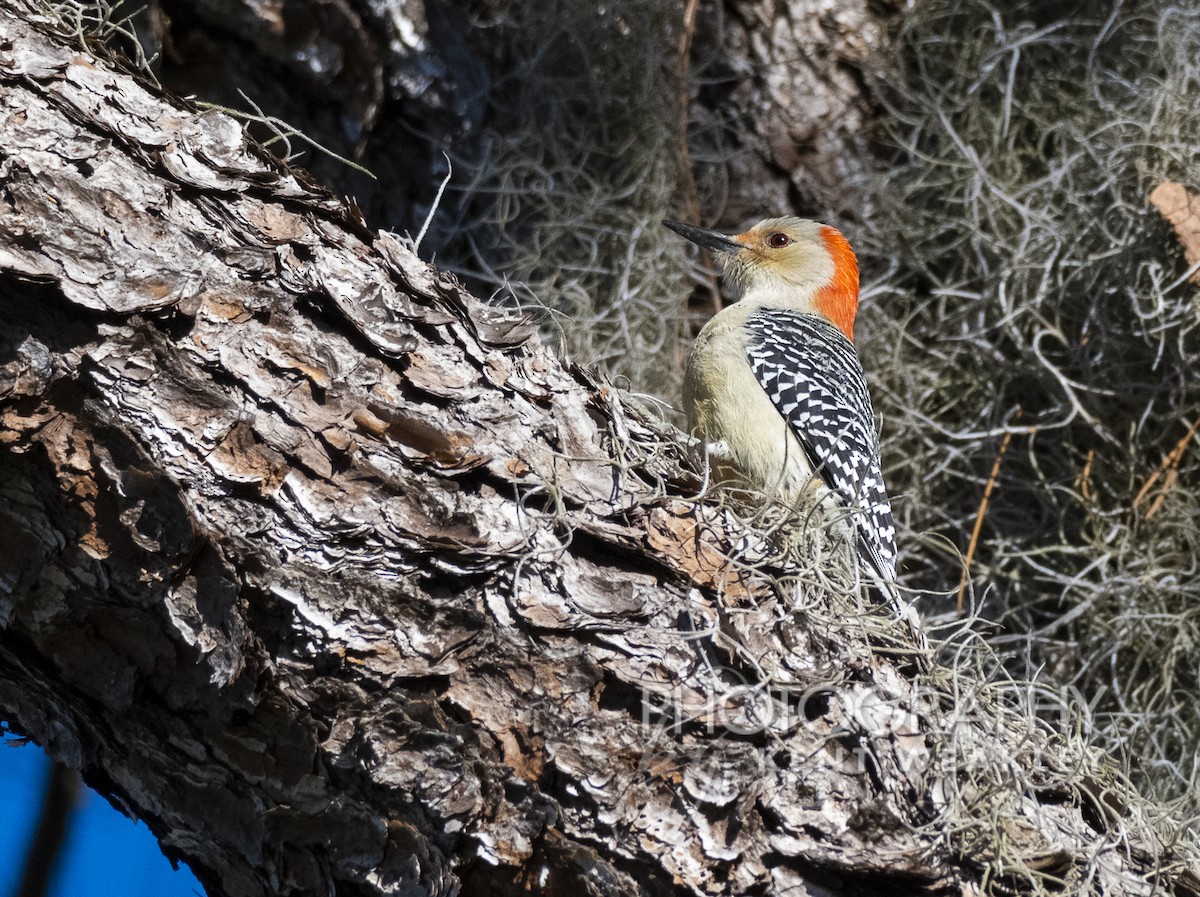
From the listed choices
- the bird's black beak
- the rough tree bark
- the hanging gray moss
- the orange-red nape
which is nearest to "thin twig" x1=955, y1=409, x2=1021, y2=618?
the hanging gray moss

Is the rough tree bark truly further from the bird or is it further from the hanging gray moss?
the hanging gray moss

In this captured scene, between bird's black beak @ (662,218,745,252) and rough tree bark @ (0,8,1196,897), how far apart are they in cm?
191

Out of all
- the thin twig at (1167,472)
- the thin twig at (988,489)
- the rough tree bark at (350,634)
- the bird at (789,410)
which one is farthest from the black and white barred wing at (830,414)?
the rough tree bark at (350,634)

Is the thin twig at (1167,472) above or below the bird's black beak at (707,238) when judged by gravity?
below

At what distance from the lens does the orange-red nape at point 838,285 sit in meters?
3.96

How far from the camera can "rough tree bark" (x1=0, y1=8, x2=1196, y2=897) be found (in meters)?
1.90

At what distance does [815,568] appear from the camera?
2135mm

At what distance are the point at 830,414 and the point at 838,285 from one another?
0.91 m

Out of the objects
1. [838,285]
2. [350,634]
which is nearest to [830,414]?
[838,285]

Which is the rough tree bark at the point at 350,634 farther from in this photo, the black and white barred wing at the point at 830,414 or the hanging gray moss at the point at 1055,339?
the hanging gray moss at the point at 1055,339

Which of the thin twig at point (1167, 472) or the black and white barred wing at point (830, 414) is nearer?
the black and white barred wing at point (830, 414)

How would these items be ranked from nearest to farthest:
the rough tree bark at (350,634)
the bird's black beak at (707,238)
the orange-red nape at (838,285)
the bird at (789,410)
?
1. the rough tree bark at (350,634)
2. the bird at (789,410)
3. the bird's black beak at (707,238)
4. the orange-red nape at (838,285)

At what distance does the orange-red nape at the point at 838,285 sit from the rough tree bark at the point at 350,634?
6.82 feet

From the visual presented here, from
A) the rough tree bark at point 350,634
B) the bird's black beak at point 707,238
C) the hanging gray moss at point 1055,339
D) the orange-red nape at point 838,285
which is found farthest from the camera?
the orange-red nape at point 838,285
